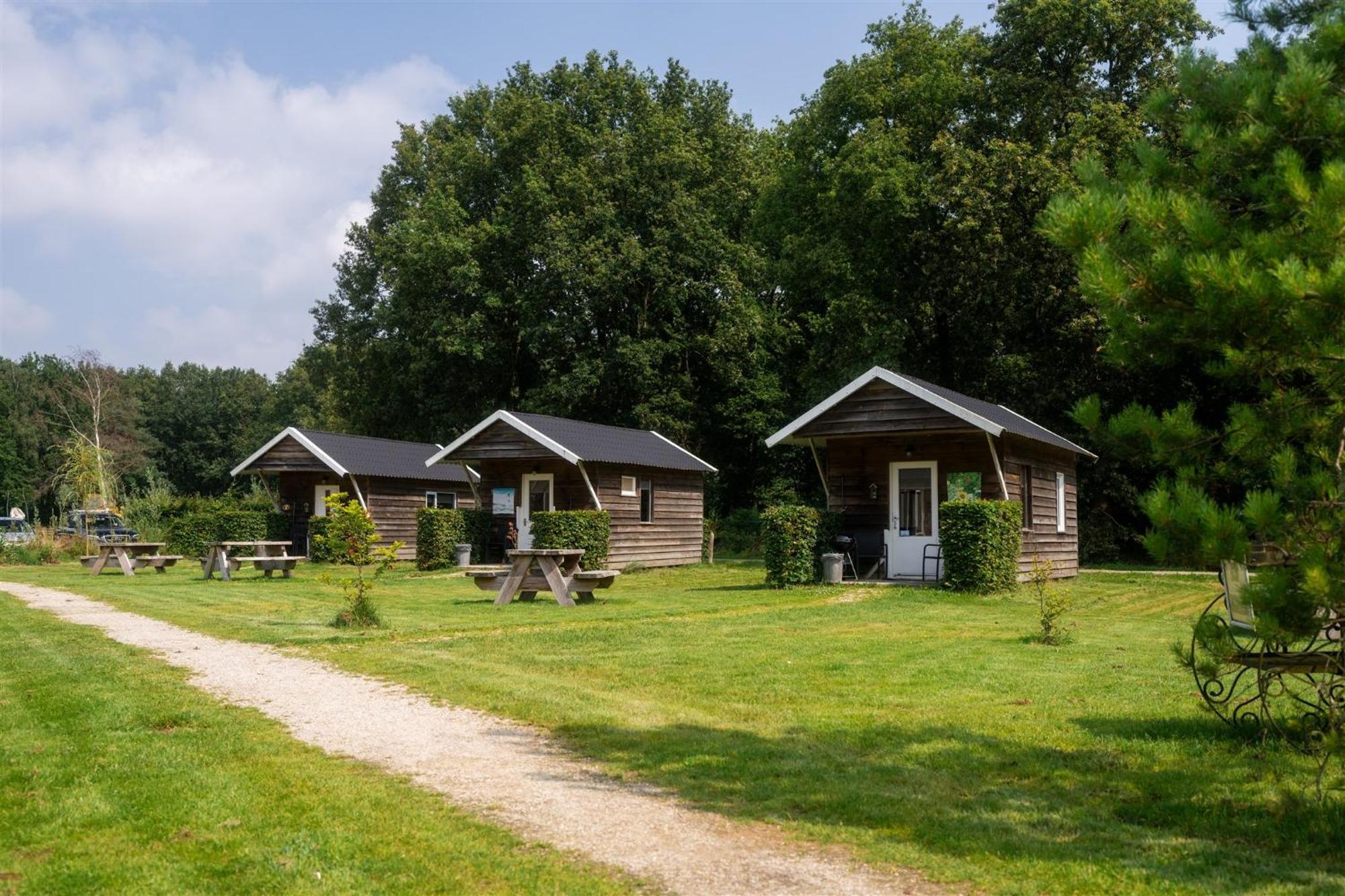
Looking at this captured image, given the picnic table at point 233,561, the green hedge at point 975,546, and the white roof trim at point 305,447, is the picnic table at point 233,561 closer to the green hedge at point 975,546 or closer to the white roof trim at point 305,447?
the white roof trim at point 305,447

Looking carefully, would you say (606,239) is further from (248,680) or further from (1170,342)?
(1170,342)

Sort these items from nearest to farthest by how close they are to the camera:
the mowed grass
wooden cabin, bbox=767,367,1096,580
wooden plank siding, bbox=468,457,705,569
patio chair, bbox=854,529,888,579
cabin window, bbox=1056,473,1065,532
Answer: the mowed grass, wooden cabin, bbox=767,367,1096,580, patio chair, bbox=854,529,888,579, cabin window, bbox=1056,473,1065,532, wooden plank siding, bbox=468,457,705,569

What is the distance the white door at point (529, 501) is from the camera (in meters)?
28.2

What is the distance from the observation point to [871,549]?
2170cm

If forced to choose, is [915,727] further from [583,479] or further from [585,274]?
[585,274]

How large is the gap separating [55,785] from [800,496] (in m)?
36.7

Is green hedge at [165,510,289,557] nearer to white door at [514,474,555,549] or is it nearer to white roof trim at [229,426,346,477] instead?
white roof trim at [229,426,346,477]

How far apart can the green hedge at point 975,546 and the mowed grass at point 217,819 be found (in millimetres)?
13607

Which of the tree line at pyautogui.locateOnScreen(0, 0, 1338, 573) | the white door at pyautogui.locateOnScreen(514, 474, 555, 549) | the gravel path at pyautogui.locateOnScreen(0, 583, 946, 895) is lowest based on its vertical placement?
the gravel path at pyautogui.locateOnScreen(0, 583, 946, 895)

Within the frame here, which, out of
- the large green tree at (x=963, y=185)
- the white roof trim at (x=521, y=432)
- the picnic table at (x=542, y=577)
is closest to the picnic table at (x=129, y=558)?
the white roof trim at (x=521, y=432)

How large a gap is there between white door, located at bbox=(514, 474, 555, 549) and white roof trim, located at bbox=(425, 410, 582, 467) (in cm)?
177

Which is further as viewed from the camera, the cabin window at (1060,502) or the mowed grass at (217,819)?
the cabin window at (1060,502)

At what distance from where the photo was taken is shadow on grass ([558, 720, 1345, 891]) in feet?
15.6

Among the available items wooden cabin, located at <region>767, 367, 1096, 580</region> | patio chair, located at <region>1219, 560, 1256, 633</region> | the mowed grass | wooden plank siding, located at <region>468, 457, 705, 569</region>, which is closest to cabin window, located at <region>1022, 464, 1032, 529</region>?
wooden cabin, located at <region>767, 367, 1096, 580</region>
